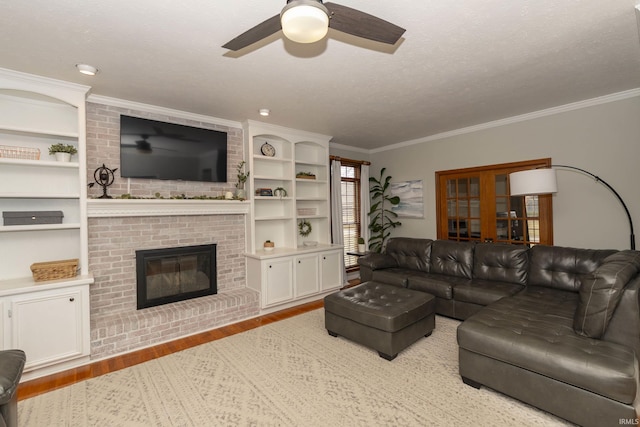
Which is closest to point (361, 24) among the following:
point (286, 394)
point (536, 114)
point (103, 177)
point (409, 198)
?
point (286, 394)

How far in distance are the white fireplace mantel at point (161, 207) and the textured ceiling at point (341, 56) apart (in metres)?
1.17

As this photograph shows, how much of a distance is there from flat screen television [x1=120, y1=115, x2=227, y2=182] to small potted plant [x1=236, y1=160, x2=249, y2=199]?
0.72 feet

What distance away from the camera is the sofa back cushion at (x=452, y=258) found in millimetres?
3973

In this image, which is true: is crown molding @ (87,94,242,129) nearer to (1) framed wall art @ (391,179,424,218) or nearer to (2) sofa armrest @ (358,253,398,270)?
(2) sofa armrest @ (358,253,398,270)

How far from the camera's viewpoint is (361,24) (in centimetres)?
162

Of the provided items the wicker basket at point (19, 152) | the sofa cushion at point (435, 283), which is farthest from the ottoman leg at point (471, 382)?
the wicker basket at point (19, 152)

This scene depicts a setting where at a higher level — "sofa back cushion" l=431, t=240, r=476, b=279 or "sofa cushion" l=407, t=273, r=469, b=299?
"sofa back cushion" l=431, t=240, r=476, b=279

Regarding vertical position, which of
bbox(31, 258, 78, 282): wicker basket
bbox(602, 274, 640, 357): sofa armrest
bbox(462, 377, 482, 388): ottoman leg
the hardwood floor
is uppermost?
bbox(31, 258, 78, 282): wicker basket

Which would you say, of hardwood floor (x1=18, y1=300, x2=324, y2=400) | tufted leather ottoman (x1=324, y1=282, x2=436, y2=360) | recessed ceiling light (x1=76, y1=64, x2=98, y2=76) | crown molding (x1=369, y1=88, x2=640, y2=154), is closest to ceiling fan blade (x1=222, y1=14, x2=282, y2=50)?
recessed ceiling light (x1=76, y1=64, x2=98, y2=76)

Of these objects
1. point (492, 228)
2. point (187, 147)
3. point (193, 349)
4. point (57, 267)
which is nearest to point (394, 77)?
point (187, 147)

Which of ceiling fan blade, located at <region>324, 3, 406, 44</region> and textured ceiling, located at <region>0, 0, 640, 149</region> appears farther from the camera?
textured ceiling, located at <region>0, 0, 640, 149</region>

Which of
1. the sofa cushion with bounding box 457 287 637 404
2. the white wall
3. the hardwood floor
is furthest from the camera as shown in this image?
the white wall

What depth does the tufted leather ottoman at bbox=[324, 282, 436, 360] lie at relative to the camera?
108 inches

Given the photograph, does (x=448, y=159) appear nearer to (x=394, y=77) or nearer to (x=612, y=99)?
(x=612, y=99)
